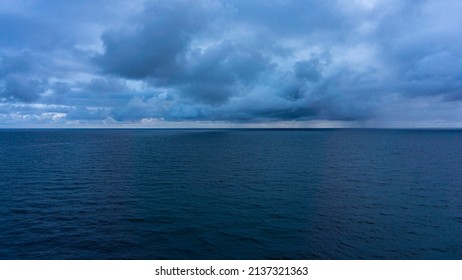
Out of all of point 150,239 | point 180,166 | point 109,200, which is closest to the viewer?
point 150,239

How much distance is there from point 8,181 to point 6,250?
38603mm

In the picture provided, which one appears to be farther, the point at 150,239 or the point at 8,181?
the point at 8,181

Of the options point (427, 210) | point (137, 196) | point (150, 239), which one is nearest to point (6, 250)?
point (150, 239)

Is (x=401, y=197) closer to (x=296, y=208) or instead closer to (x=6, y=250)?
(x=296, y=208)

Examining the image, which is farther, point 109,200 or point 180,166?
point 180,166

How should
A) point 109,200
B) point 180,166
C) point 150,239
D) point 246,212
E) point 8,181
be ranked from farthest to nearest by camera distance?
point 180,166 → point 8,181 → point 109,200 → point 246,212 → point 150,239

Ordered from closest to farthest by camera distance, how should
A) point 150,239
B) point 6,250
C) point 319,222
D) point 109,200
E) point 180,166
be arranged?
point 6,250 < point 150,239 < point 319,222 < point 109,200 < point 180,166

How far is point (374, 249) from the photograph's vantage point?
2909cm

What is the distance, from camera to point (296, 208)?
1624 inches

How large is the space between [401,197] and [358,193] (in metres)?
7.08
